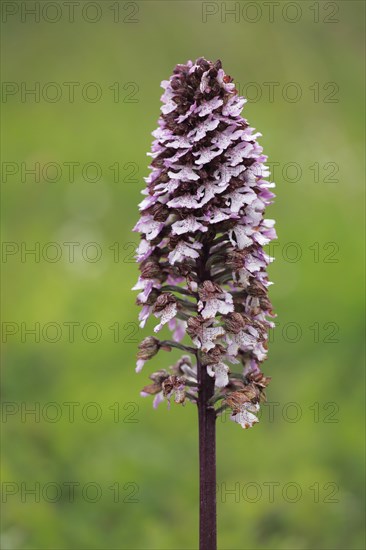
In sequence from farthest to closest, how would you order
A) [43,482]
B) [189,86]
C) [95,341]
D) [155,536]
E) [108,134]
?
[108,134], [95,341], [43,482], [155,536], [189,86]

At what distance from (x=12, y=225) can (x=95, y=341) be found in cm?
415

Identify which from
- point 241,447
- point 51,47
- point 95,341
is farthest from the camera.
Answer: point 51,47

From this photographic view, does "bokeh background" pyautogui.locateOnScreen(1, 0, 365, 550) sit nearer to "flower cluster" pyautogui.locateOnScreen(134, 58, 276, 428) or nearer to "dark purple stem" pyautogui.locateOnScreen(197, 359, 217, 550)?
"dark purple stem" pyautogui.locateOnScreen(197, 359, 217, 550)

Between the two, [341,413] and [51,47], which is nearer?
[341,413]

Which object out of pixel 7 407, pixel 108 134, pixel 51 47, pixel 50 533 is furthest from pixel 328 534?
pixel 51 47

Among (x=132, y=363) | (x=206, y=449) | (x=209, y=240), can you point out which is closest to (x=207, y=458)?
(x=206, y=449)

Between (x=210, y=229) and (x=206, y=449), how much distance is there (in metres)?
0.90

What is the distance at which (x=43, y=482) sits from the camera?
18.2ft

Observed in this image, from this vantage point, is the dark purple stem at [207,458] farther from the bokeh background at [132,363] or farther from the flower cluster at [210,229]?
the bokeh background at [132,363]

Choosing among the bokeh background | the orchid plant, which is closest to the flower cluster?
the orchid plant

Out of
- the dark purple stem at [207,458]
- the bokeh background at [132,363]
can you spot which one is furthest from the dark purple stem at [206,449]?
the bokeh background at [132,363]

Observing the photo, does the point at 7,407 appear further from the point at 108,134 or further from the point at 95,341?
the point at 108,134

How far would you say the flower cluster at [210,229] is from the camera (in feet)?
10.4

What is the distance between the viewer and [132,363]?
7137 millimetres
